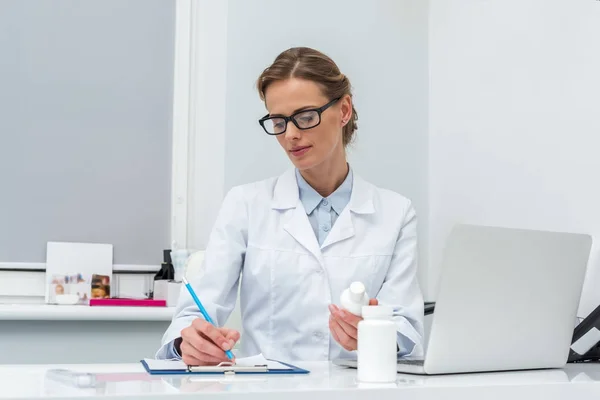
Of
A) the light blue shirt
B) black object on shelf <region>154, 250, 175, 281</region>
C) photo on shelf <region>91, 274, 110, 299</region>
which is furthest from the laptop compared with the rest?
photo on shelf <region>91, 274, 110, 299</region>

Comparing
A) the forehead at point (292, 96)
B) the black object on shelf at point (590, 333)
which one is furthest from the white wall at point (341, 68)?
the black object on shelf at point (590, 333)

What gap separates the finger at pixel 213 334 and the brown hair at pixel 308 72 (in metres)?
0.72

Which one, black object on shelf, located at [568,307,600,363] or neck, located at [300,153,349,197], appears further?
neck, located at [300,153,349,197]

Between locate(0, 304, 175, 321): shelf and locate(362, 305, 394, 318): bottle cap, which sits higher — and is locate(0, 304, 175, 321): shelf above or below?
below

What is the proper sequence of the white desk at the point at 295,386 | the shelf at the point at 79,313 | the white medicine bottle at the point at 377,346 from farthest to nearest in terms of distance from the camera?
the shelf at the point at 79,313
the white medicine bottle at the point at 377,346
the white desk at the point at 295,386

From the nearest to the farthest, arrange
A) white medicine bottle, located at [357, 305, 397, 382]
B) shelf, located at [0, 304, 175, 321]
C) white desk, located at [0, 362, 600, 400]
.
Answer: white desk, located at [0, 362, 600, 400] → white medicine bottle, located at [357, 305, 397, 382] → shelf, located at [0, 304, 175, 321]

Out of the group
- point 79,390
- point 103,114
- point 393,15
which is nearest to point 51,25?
point 103,114

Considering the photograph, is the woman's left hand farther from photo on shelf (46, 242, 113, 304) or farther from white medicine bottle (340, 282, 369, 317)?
photo on shelf (46, 242, 113, 304)

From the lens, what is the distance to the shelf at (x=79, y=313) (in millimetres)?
2410

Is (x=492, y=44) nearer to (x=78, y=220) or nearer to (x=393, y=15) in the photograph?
(x=393, y=15)

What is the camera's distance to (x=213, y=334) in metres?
1.32

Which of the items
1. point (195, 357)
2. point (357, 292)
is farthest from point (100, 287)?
point (357, 292)

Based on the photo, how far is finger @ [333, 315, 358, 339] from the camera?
4.33 ft

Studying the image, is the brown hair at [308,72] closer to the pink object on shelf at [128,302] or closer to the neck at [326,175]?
the neck at [326,175]
